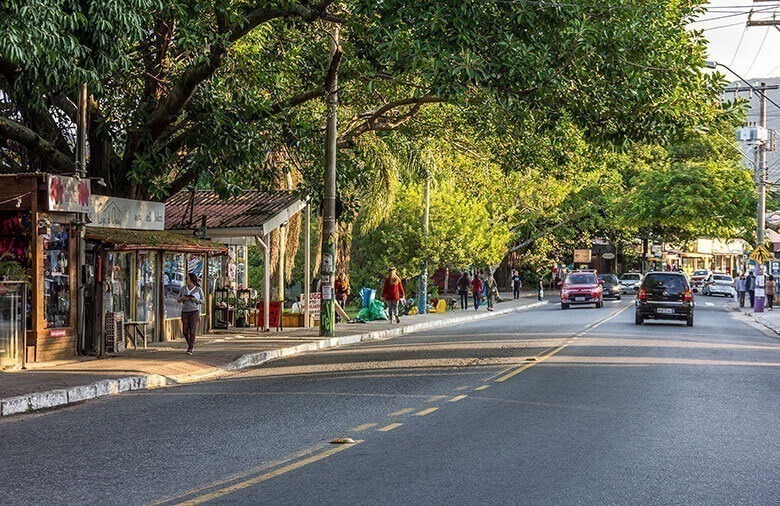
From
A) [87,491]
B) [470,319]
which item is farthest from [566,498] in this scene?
[470,319]

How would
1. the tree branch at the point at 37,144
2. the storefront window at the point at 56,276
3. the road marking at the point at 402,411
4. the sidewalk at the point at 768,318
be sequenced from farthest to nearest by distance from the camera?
1. the sidewalk at the point at 768,318
2. the tree branch at the point at 37,144
3. the storefront window at the point at 56,276
4. the road marking at the point at 402,411

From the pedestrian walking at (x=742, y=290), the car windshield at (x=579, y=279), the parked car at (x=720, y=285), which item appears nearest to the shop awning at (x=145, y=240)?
the car windshield at (x=579, y=279)

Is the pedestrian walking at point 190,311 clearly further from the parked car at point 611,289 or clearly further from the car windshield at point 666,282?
the parked car at point 611,289

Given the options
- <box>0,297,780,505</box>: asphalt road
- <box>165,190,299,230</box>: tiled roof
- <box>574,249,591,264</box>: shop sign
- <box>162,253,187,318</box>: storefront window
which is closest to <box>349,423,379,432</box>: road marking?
<box>0,297,780,505</box>: asphalt road

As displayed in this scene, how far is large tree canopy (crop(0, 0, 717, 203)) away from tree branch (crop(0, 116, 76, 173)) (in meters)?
0.04

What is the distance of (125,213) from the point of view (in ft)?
72.5

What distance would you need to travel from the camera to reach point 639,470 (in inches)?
345

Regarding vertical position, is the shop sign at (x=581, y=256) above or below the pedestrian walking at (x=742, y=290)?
above

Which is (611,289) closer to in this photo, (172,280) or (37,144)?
(172,280)

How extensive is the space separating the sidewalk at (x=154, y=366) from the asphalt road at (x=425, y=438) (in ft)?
2.18

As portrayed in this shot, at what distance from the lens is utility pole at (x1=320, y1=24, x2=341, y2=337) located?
25.4 metres

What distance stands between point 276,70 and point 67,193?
23.2 feet

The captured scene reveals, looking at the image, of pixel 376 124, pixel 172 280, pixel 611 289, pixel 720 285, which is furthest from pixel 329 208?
pixel 720 285

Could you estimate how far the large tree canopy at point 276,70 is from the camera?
1584 cm
